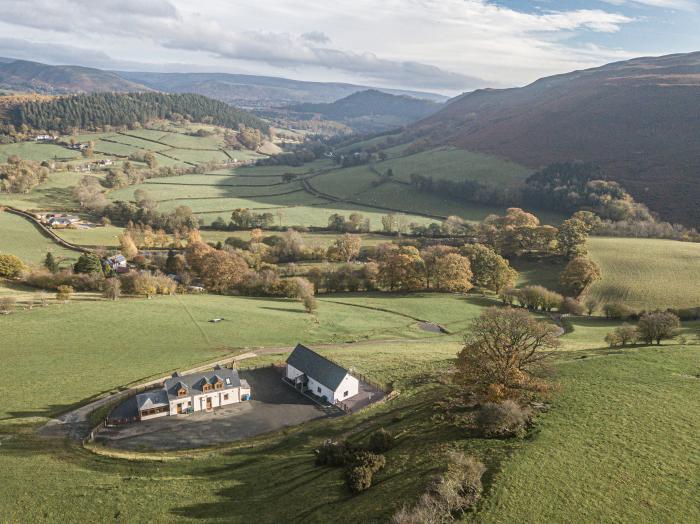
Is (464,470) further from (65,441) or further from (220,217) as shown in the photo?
(220,217)

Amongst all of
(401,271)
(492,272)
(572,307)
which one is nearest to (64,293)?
(401,271)

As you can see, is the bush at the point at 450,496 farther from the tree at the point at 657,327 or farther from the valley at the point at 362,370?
the tree at the point at 657,327

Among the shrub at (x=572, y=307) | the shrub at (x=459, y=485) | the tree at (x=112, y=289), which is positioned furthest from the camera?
the shrub at (x=572, y=307)

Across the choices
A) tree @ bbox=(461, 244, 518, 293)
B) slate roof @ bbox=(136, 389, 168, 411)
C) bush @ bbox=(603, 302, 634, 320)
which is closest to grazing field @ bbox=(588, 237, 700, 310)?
bush @ bbox=(603, 302, 634, 320)

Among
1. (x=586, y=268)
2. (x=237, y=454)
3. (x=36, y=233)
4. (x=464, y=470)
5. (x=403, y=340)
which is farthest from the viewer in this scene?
(x=36, y=233)

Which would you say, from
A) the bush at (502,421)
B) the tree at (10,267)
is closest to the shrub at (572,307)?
the bush at (502,421)

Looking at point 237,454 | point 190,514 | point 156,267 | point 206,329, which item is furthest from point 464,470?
point 156,267

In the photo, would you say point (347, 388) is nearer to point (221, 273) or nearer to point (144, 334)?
point (144, 334)
